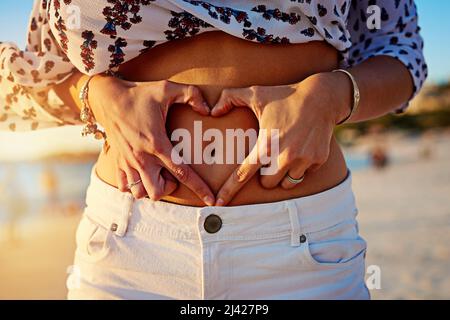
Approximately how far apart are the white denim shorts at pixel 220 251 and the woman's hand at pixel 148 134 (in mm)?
42

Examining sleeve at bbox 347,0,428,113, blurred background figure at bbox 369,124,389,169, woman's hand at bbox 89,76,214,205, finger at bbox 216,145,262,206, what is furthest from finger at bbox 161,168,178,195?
blurred background figure at bbox 369,124,389,169

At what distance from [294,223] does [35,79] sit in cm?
79

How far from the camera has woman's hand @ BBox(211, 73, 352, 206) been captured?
1059 mm

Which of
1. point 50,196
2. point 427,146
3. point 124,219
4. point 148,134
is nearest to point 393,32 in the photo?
point 148,134

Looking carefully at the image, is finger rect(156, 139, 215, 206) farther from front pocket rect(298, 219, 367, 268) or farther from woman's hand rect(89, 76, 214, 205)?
front pocket rect(298, 219, 367, 268)

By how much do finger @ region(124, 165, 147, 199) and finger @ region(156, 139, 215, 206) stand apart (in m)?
0.08

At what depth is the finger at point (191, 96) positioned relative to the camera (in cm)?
109

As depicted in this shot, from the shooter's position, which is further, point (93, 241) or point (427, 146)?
point (427, 146)

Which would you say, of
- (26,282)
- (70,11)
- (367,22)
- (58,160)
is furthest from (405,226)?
(58,160)

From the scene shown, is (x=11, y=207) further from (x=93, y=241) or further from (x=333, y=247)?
(x=333, y=247)

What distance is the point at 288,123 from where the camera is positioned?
1.06 metres

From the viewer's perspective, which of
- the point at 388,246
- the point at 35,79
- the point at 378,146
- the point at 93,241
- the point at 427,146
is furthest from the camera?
the point at 427,146

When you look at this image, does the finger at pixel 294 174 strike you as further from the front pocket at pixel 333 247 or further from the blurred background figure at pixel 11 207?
the blurred background figure at pixel 11 207

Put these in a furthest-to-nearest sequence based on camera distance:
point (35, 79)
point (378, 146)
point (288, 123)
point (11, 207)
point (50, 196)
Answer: point (378, 146) → point (50, 196) → point (11, 207) → point (35, 79) → point (288, 123)
